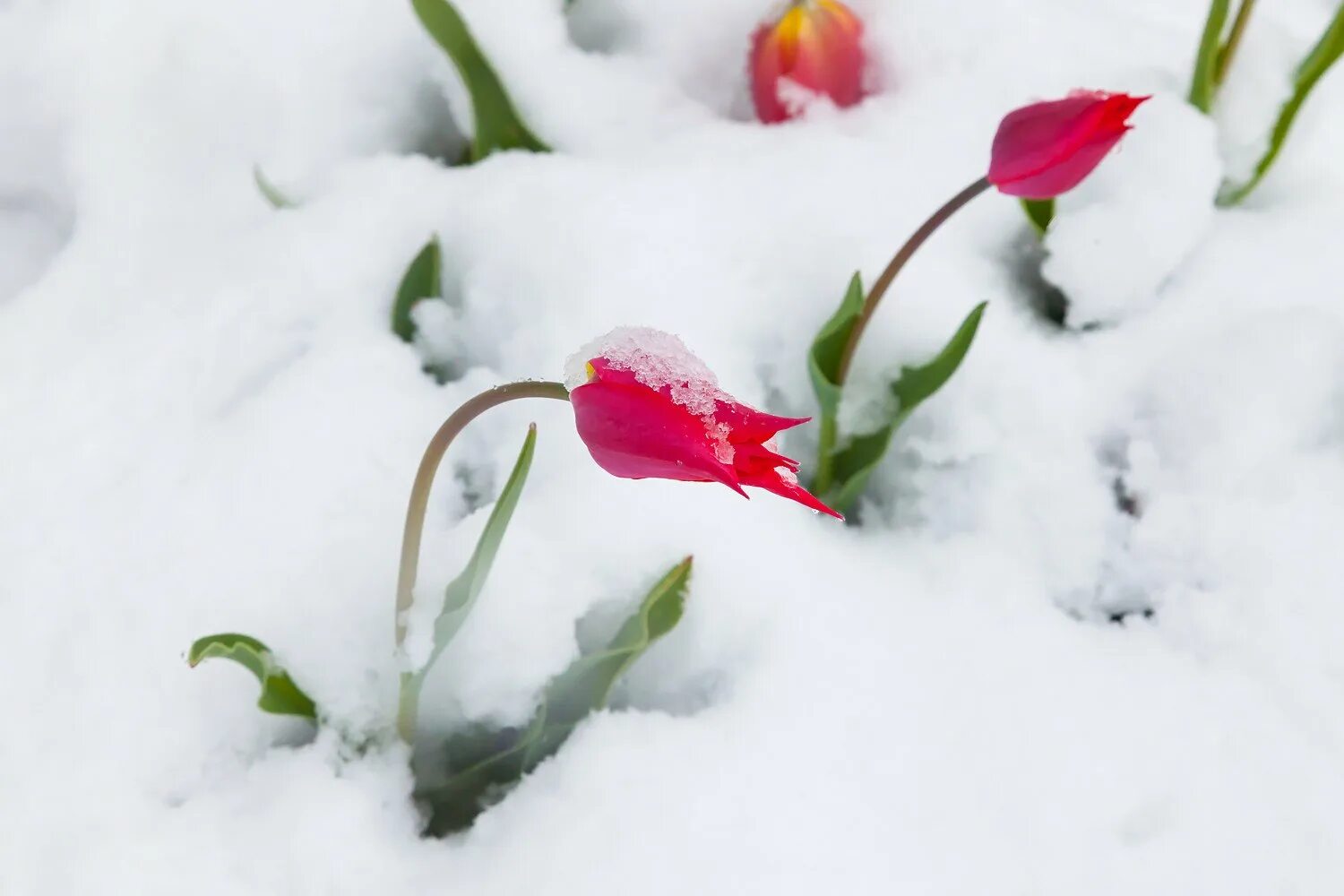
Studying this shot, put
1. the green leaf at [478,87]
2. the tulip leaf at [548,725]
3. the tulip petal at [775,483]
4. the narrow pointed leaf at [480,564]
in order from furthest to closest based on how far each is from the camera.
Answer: the green leaf at [478,87] → the tulip leaf at [548,725] → the narrow pointed leaf at [480,564] → the tulip petal at [775,483]

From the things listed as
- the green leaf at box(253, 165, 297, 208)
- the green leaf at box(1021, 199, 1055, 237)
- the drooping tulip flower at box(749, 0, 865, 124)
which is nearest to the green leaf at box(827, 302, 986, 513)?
the green leaf at box(1021, 199, 1055, 237)

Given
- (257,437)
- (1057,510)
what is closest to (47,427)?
(257,437)

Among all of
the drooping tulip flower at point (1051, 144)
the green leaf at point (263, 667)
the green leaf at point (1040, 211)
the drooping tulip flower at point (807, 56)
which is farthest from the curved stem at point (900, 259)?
the green leaf at point (263, 667)

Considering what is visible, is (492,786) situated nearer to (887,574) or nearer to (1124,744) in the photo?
(887,574)

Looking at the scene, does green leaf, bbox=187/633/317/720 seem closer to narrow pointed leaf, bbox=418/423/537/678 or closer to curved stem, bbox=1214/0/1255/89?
narrow pointed leaf, bbox=418/423/537/678

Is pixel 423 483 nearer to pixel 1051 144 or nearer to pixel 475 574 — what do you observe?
pixel 475 574

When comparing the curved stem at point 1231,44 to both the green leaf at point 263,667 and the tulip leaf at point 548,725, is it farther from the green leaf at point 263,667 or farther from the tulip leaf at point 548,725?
the green leaf at point 263,667
